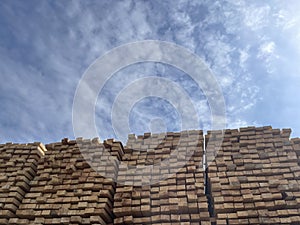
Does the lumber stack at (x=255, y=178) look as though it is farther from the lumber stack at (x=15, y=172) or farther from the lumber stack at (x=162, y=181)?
the lumber stack at (x=15, y=172)

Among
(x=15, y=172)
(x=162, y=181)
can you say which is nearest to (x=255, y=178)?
(x=162, y=181)

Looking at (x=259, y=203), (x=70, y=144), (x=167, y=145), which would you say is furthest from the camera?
(x=70, y=144)

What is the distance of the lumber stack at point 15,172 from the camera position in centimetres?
521

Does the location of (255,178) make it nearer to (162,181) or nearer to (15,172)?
(162,181)

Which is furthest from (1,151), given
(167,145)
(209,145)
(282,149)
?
(282,149)

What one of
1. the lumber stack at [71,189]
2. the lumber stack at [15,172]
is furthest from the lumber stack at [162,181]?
the lumber stack at [15,172]

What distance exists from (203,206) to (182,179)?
638 millimetres

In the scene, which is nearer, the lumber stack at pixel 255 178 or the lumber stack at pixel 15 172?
the lumber stack at pixel 255 178

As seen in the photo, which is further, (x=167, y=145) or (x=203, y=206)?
(x=167, y=145)

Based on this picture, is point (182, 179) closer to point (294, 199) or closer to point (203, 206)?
point (203, 206)

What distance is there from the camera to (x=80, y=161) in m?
5.88

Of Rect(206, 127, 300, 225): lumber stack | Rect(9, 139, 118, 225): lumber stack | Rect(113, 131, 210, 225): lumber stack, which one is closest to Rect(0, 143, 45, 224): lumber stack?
Rect(9, 139, 118, 225): lumber stack

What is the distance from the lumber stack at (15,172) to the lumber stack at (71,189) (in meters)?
0.13

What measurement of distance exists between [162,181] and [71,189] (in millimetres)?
1572
